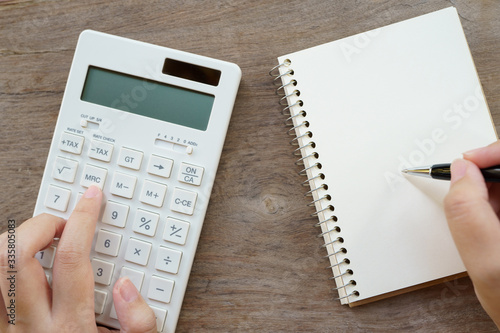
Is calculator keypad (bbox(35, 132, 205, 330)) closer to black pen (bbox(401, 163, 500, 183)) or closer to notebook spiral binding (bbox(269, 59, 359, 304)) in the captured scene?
notebook spiral binding (bbox(269, 59, 359, 304))

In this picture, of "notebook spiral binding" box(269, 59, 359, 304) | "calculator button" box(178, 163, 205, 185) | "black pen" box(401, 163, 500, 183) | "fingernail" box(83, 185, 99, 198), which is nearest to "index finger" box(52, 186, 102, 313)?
"fingernail" box(83, 185, 99, 198)

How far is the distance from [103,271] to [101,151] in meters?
0.16

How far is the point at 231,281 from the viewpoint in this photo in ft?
1.85

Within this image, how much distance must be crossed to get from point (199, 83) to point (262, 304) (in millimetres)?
320

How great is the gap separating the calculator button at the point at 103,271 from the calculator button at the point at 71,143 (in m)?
0.15

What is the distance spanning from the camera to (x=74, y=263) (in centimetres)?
49

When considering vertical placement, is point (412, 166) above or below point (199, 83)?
below

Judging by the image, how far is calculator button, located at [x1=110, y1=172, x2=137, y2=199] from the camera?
533 mm

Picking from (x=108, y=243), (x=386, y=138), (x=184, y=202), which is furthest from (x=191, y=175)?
(x=386, y=138)

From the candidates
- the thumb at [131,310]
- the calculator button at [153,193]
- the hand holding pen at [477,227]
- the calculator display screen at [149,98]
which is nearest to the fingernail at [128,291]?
the thumb at [131,310]

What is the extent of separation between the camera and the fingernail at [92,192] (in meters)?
0.52

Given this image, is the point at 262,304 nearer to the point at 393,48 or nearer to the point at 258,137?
the point at 258,137

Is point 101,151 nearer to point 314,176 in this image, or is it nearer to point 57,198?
point 57,198

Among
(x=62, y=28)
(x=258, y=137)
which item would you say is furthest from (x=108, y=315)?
(x=62, y=28)
